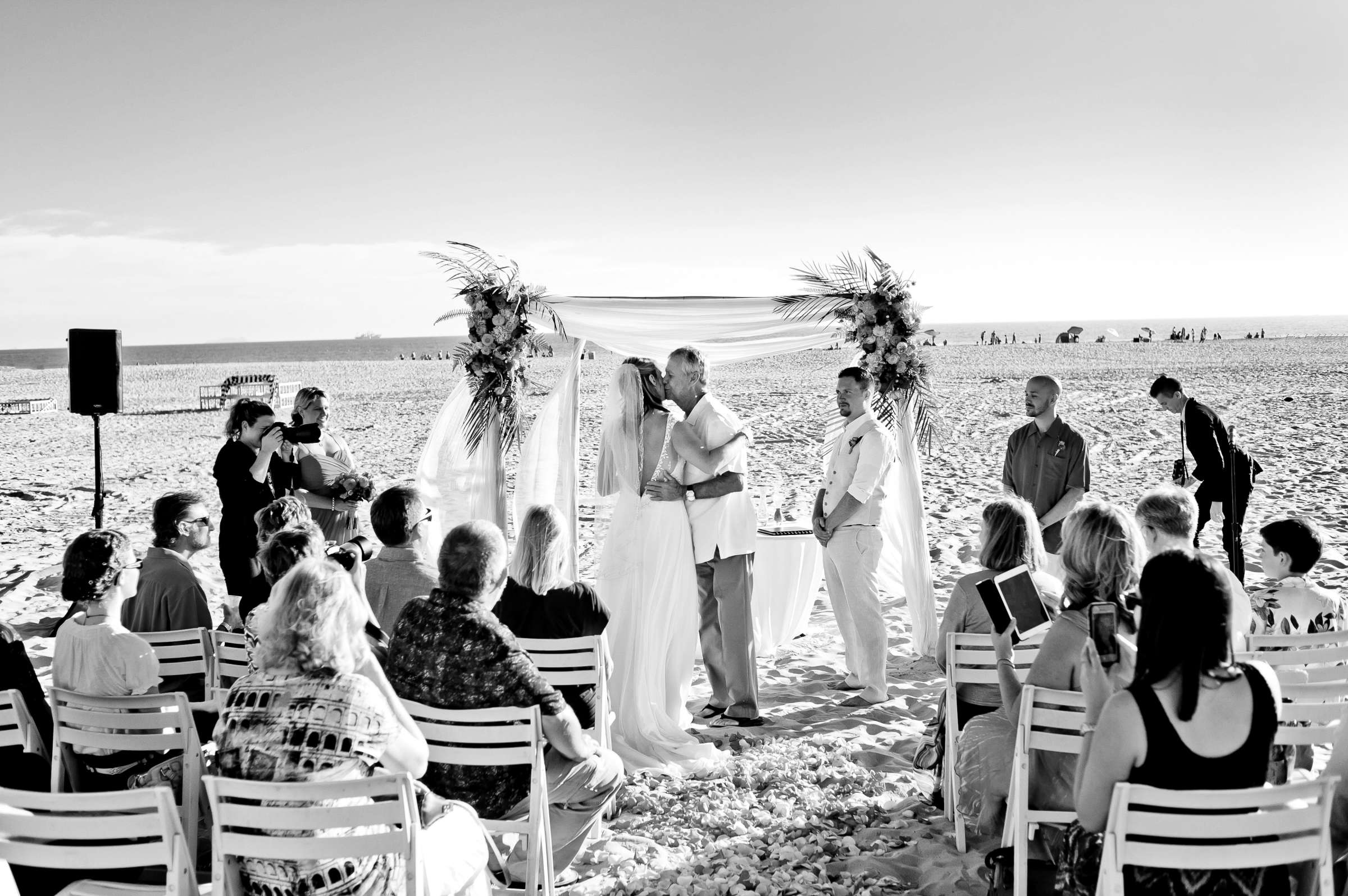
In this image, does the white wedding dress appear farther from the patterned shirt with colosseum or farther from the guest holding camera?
the patterned shirt with colosseum

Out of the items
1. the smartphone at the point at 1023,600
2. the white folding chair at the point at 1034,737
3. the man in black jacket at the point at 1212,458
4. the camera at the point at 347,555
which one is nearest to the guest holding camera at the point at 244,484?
the camera at the point at 347,555

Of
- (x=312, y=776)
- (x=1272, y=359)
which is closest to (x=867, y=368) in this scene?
(x=312, y=776)

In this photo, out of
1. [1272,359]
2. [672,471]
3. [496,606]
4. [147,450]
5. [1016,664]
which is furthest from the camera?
[1272,359]

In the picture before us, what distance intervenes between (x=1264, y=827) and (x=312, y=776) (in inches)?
91.1

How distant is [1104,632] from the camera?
2699mm

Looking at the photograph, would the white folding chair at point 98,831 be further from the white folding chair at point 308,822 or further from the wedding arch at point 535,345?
the wedding arch at point 535,345

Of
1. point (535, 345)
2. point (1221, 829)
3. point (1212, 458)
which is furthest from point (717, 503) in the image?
point (1212, 458)

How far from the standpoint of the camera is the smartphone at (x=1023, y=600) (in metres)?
3.36

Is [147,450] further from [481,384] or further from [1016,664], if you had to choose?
[1016,664]

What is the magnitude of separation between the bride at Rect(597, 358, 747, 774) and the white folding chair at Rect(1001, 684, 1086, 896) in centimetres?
245

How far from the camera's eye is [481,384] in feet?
19.8

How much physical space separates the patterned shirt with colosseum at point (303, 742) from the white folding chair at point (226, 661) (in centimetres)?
139

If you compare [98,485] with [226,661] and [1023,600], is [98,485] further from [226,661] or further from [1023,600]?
[1023,600]

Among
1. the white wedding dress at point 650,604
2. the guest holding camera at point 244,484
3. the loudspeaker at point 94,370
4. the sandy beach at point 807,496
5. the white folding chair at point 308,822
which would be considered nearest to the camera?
the white folding chair at point 308,822
